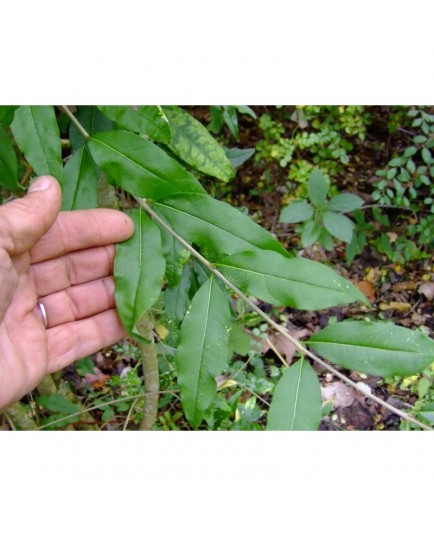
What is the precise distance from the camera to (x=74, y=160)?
119 cm

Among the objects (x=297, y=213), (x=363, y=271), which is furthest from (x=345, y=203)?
(x=363, y=271)

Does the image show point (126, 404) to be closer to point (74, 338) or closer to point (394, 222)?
point (74, 338)

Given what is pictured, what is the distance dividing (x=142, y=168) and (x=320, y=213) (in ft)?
5.10

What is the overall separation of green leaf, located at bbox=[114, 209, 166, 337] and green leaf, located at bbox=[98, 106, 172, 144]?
164 mm

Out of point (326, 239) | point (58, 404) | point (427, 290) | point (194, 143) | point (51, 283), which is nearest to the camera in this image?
point (194, 143)

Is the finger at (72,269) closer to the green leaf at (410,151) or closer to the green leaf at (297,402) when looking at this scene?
the green leaf at (297,402)

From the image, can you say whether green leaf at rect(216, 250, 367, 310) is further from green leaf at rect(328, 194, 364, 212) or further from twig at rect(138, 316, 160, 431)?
green leaf at rect(328, 194, 364, 212)

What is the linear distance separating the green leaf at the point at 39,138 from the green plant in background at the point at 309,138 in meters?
1.96

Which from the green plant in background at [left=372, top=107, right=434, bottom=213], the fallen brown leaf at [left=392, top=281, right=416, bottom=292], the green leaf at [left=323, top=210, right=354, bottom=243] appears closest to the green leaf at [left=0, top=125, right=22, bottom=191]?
the green leaf at [left=323, top=210, right=354, bottom=243]

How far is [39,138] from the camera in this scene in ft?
3.71

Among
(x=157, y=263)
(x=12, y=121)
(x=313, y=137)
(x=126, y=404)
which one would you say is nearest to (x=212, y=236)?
(x=157, y=263)

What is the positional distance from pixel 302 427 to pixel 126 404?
1.33 metres

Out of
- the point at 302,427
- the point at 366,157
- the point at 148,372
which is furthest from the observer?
the point at 366,157

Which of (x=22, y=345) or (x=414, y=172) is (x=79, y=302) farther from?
(x=414, y=172)
